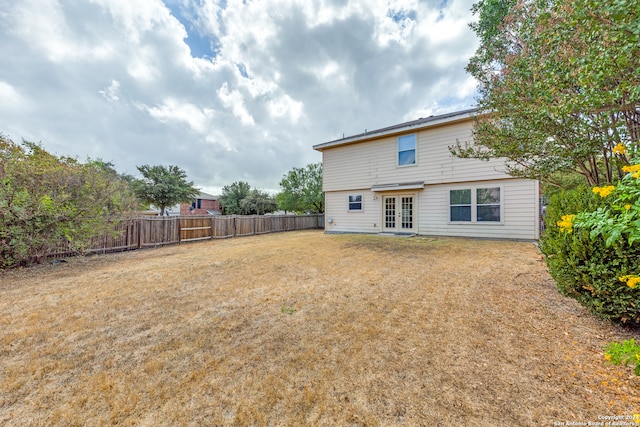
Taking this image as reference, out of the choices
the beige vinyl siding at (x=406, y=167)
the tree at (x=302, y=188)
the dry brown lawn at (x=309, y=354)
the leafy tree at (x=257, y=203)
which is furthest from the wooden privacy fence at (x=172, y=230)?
the leafy tree at (x=257, y=203)

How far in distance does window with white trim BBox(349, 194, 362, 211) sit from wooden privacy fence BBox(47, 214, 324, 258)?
5780mm

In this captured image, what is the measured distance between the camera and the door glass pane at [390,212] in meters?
11.1

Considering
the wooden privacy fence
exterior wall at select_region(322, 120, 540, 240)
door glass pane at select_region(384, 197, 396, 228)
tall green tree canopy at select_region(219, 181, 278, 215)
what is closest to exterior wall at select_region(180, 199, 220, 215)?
tall green tree canopy at select_region(219, 181, 278, 215)

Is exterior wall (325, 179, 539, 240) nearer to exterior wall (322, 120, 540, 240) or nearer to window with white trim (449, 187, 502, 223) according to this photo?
exterior wall (322, 120, 540, 240)

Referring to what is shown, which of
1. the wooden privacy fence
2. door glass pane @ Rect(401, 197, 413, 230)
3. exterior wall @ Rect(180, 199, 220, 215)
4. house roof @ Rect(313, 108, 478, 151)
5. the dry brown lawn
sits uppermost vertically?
house roof @ Rect(313, 108, 478, 151)

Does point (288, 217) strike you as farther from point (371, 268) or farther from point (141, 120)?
point (371, 268)

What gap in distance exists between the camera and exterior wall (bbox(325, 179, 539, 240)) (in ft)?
27.8

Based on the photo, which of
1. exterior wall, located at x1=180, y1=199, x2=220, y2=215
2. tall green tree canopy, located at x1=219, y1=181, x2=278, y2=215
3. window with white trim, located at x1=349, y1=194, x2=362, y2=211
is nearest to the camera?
window with white trim, located at x1=349, y1=194, x2=362, y2=211

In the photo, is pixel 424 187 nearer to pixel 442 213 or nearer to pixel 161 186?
pixel 442 213

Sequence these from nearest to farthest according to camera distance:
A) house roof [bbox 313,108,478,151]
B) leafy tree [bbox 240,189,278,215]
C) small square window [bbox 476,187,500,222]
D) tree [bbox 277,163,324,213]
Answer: small square window [bbox 476,187,500,222], house roof [bbox 313,108,478,151], tree [bbox 277,163,324,213], leafy tree [bbox 240,189,278,215]

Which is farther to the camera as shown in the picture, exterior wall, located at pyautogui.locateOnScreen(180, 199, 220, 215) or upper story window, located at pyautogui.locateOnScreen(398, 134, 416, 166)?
exterior wall, located at pyautogui.locateOnScreen(180, 199, 220, 215)

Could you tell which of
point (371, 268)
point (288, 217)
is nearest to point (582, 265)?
point (371, 268)

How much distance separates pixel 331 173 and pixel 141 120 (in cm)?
1053

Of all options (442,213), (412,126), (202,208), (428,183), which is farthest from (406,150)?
(202,208)
